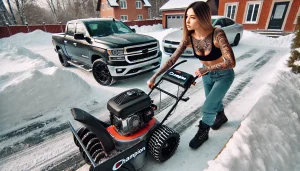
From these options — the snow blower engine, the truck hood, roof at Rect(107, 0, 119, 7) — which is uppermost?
roof at Rect(107, 0, 119, 7)

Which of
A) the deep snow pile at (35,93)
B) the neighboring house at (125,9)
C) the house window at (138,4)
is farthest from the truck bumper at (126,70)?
the house window at (138,4)

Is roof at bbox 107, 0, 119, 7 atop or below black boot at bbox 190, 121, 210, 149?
atop

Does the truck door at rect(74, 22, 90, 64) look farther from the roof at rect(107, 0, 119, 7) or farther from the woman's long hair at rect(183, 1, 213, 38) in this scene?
the roof at rect(107, 0, 119, 7)

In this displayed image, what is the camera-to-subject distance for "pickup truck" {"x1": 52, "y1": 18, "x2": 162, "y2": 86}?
4.59 metres

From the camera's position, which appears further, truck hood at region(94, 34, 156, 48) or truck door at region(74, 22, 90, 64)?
truck door at region(74, 22, 90, 64)

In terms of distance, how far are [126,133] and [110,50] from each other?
2.97 m

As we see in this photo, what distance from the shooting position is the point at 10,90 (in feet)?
11.7

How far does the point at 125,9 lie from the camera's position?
31.9m

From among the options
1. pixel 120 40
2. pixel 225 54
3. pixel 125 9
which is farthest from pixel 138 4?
pixel 225 54

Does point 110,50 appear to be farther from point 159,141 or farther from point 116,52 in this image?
point 159,141

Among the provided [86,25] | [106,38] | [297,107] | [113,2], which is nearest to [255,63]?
[297,107]

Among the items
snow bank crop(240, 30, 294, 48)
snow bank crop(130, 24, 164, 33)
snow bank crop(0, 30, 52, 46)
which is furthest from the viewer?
snow bank crop(130, 24, 164, 33)

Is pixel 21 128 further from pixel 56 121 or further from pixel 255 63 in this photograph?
pixel 255 63

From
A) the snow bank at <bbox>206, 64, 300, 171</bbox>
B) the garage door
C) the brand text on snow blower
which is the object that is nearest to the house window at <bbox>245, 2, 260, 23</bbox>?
the garage door
